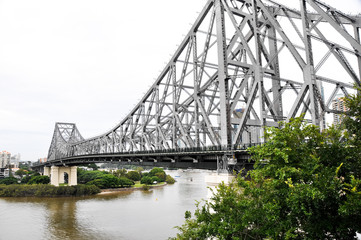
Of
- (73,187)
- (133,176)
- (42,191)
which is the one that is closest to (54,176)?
(42,191)

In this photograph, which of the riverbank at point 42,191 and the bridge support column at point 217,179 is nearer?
the bridge support column at point 217,179

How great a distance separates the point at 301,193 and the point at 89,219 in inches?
1466

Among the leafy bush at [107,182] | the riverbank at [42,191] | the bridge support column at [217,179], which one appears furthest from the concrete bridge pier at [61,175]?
the bridge support column at [217,179]

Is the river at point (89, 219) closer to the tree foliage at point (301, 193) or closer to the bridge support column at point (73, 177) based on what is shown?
the tree foliage at point (301, 193)

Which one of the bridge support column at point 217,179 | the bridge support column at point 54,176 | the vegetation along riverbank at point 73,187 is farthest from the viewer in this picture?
the bridge support column at point 54,176

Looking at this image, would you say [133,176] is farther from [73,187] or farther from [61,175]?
[73,187]

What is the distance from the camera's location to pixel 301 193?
32.1 feet

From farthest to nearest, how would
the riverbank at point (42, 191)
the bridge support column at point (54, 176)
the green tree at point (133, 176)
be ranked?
the green tree at point (133, 176) < the bridge support column at point (54, 176) < the riverbank at point (42, 191)

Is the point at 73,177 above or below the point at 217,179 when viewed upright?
below

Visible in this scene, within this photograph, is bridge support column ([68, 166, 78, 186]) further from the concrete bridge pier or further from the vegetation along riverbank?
the vegetation along riverbank

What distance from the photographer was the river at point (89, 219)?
3212 centimetres

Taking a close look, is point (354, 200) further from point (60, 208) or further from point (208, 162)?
point (60, 208)

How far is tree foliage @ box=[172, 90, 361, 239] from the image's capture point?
32.6ft

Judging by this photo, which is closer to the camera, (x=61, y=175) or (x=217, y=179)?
(x=217, y=179)
